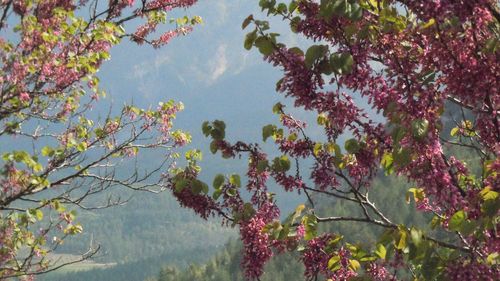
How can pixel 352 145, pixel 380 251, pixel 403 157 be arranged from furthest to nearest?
pixel 352 145, pixel 380 251, pixel 403 157

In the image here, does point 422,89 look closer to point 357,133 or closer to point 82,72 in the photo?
point 357,133

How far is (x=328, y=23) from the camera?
441 cm

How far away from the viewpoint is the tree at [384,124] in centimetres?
357

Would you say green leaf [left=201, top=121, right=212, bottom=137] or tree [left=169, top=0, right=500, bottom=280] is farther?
green leaf [left=201, top=121, right=212, bottom=137]

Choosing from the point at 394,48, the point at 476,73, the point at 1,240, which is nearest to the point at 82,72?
the point at 1,240

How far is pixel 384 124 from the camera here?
4520mm

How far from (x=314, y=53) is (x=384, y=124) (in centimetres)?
100

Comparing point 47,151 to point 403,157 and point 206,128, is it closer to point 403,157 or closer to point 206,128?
point 206,128

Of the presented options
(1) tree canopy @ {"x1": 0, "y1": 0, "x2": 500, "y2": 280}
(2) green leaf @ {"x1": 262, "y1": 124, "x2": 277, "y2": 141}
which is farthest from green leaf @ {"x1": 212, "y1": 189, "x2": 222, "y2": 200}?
(2) green leaf @ {"x1": 262, "y1": 124, "x2": 277, "y2": 141}

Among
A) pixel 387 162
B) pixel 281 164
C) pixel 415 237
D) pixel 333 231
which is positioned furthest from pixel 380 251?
pixel 333 231

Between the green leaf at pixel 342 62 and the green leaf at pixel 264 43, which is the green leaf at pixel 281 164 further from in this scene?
the green leaf at pixel 342 62

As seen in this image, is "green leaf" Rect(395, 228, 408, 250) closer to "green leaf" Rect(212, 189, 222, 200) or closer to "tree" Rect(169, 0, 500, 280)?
"tree" Rect(169, 0, 500, 280)

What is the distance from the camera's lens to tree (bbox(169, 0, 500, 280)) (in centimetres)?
357

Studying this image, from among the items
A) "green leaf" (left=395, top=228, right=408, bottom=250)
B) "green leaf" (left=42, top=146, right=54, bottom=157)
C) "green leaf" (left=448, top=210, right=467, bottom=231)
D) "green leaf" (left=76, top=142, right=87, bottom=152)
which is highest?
"green leaf" (left=76, top=142, right=87, bottom=152)
